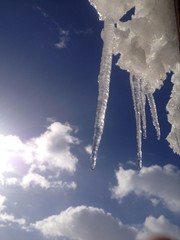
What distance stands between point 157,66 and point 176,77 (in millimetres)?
196

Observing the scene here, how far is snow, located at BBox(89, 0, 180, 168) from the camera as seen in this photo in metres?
A: 2.15

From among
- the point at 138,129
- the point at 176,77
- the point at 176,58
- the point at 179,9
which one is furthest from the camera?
the point at 138,129

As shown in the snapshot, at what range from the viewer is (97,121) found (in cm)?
260

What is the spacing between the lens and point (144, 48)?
2438 mm

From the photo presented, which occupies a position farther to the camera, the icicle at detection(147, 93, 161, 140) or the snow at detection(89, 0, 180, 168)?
the icicle at detection(147, 93, 161, 140)

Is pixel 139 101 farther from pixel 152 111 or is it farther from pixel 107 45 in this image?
pixel 107 45

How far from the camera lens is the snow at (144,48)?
215 cm

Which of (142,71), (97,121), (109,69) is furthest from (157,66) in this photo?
(97,121)

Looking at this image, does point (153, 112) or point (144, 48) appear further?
point (153, 112)

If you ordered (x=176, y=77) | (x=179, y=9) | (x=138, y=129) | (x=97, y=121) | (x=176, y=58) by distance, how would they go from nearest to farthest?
(x=179, y=9)
(x=176, y=58)
(x=176, y=77)
(x=97, y=121)
(x=138, y=129)

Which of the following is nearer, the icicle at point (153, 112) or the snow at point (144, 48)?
the snow at point (144, 48)

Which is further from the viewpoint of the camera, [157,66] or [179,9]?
[157,66]

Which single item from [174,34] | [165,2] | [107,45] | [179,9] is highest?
[107,45]

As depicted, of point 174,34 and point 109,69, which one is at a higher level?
point 109,69
